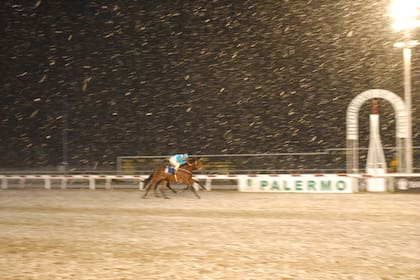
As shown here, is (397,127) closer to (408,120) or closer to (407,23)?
(408,120)

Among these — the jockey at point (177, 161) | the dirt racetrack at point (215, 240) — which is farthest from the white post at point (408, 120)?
the jockey at point (177, 161)

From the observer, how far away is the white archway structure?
55.3ft

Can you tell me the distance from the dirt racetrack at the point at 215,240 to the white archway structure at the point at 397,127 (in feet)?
10.2

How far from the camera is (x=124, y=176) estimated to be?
64.4 ft

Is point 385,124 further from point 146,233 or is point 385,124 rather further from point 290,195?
point 146,233

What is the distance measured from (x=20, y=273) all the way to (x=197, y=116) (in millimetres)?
53838

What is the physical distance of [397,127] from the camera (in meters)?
17.0

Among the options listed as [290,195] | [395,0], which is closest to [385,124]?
[395,0]

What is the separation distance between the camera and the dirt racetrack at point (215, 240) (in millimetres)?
6406

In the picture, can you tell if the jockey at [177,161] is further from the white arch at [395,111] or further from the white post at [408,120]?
the white post at [408,120]

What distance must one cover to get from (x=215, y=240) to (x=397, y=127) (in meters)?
11.0

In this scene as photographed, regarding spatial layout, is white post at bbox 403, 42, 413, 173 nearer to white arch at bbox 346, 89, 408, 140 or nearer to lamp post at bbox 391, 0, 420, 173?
lamp post at bbox 391, 0, 420, 173

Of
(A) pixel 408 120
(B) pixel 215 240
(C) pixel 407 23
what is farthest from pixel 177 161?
(C) pixel 407 23

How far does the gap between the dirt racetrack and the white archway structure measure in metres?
3.12
